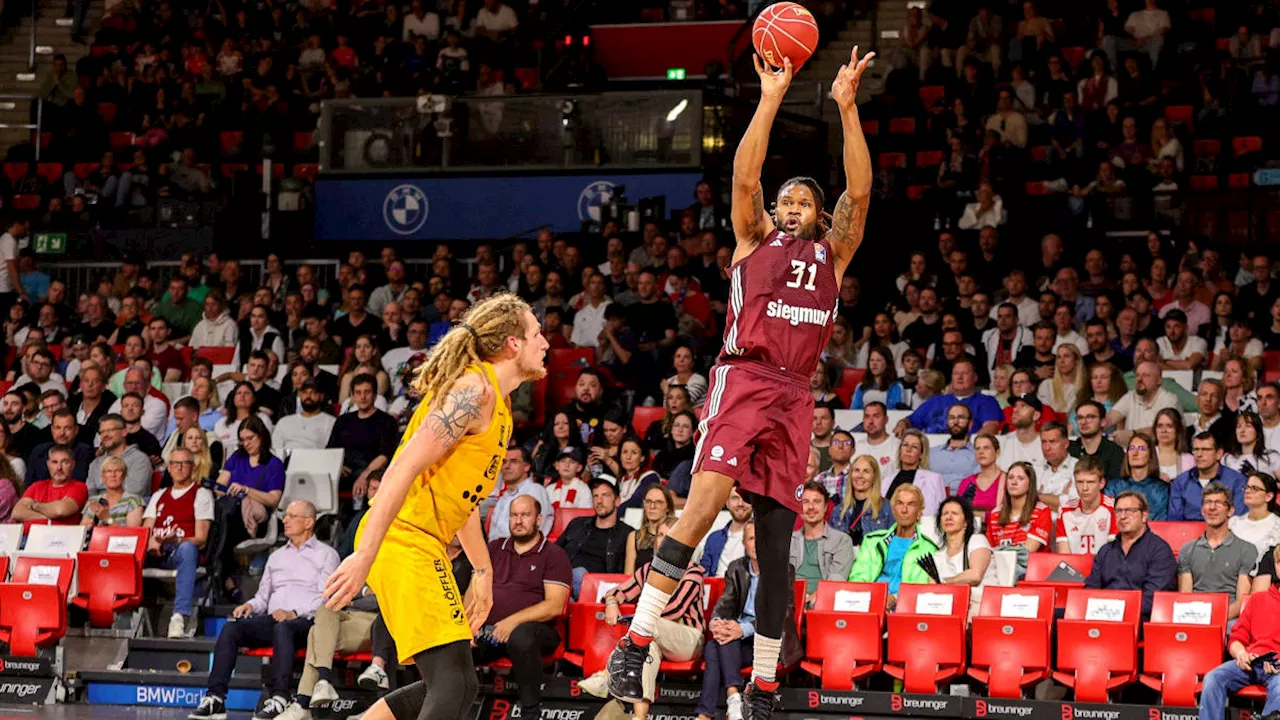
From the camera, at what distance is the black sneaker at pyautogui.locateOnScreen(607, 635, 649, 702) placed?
6.60 metres

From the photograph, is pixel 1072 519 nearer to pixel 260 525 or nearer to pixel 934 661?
pixel 934 661

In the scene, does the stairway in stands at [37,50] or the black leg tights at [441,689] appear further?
the stairway in stands at [37,50]

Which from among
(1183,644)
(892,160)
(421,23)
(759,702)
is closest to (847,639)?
(1183,644)

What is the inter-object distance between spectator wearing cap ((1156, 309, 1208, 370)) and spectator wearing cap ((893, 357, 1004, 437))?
5.60 feet

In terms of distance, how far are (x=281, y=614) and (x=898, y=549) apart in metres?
4.63

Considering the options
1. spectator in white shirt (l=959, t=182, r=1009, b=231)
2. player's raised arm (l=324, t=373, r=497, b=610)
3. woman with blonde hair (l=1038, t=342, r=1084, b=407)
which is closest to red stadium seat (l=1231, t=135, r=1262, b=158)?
spectator in white shirt (l=959, t=182, r=1009, b=231)

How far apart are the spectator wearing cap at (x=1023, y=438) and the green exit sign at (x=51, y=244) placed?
12.8 metres

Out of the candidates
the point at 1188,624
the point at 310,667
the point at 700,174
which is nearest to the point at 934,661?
the point at 1188,624

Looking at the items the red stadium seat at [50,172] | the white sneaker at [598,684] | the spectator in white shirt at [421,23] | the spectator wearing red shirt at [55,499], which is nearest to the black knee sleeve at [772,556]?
the white sneaker at [598,684]

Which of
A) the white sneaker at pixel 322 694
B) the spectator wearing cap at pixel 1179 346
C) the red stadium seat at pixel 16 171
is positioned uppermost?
the red stadium seat at pixel 16 171

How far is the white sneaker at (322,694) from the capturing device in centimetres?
1173

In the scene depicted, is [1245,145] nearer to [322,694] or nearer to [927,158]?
[927,158]

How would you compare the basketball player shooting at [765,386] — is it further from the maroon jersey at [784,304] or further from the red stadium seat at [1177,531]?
the red stadium seat at [1177,531]

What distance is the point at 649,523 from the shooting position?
12.2m
